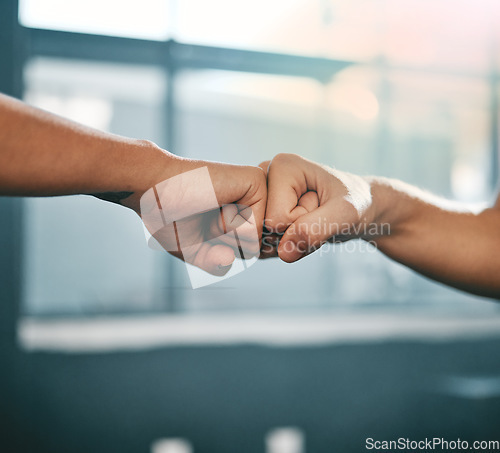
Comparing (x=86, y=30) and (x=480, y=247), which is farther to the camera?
(x=86, y=30)

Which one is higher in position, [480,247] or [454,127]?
[454,127]

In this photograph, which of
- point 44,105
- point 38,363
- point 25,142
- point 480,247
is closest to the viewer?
point 25,142

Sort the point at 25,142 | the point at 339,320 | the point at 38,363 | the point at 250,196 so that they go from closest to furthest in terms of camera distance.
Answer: the point at 25,142 → the point at 250,196 → the point at 38,363 → the point at 339,320

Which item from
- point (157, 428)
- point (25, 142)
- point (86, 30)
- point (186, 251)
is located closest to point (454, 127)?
point (86, 30)

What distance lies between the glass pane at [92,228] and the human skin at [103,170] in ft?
6.52

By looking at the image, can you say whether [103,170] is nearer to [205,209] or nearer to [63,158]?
[63,158]

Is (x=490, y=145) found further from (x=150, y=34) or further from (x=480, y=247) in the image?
(x=480, y=247)

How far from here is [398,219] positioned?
110 centimetres

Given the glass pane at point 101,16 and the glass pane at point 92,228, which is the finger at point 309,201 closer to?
the glass pane at point 92,228

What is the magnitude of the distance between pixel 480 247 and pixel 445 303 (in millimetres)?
2577

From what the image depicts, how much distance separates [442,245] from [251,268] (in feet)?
6.79

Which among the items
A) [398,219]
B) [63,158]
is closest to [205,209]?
[63,158]

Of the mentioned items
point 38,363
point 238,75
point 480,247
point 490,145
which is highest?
point 238,75

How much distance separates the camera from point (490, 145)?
3666 mm
